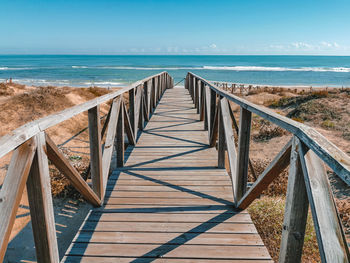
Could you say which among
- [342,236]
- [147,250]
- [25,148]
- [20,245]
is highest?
[25,148]

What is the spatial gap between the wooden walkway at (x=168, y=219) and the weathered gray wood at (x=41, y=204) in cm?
57

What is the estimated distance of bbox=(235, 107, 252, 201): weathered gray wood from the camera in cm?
261

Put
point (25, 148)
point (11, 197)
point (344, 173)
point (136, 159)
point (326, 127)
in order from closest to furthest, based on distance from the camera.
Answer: point (344, 173)
point (11, 197)
point (25, 148)
point (136, 159)
point (326, 127)

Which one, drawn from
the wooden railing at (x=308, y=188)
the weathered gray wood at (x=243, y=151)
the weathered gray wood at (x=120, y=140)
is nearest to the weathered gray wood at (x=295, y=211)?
the wooden railing at (x=308, y=188)

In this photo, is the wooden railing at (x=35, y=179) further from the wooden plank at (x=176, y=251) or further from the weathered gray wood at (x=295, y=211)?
the weathered gray wood at (x=295, y=211)

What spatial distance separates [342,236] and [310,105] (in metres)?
12.9

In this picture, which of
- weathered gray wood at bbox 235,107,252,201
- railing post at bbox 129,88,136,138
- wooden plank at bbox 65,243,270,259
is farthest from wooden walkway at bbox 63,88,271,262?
Answer: railing post at bbox 129,88,136,138

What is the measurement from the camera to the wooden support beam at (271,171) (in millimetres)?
1712

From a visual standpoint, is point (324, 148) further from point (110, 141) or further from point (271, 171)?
point (110, 141)

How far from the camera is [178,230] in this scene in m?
2.49

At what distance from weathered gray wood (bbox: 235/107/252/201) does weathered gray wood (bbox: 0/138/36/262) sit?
1860 mm

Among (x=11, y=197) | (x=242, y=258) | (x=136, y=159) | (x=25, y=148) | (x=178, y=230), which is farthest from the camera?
(x=136, y=159)

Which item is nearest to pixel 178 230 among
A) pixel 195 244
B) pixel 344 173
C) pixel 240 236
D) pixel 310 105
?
pixel 195 244

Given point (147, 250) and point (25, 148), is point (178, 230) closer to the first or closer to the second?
point (147, 250)
